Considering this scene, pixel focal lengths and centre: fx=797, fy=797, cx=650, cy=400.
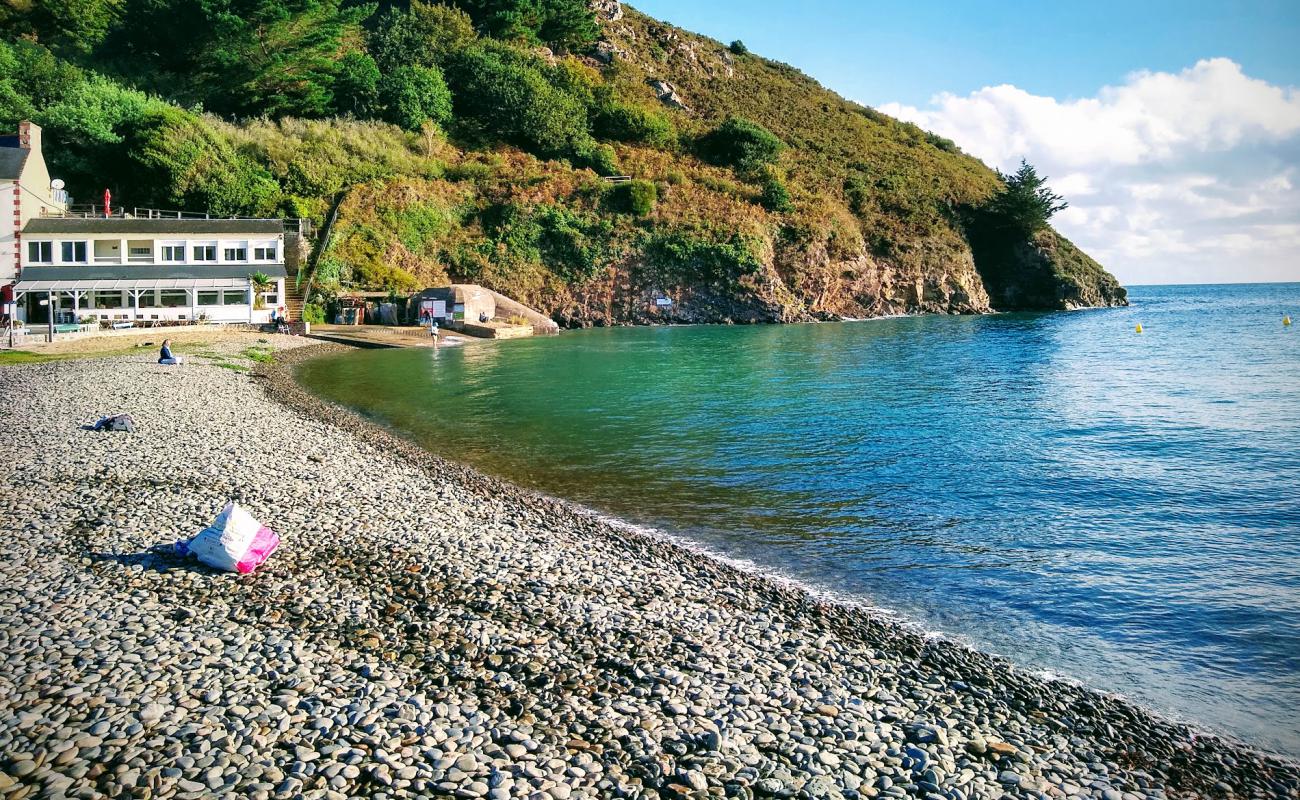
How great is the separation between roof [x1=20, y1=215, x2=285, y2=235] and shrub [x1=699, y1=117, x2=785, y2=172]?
48.3 m

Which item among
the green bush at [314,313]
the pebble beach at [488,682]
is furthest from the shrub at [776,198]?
the pebble beach at [488,682]

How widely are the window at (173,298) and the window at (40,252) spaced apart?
19.7ft

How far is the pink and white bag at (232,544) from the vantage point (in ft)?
35.5

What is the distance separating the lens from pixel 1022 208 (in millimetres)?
88625

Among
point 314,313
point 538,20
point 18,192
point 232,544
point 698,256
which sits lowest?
point 232,544

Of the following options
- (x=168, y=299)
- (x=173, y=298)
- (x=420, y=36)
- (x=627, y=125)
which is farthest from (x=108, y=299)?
(x=627, y=125)

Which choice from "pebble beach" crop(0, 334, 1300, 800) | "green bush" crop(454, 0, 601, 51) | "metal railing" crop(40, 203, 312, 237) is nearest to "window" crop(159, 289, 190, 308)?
"metal railing" crop(40, 203, 312, 237)

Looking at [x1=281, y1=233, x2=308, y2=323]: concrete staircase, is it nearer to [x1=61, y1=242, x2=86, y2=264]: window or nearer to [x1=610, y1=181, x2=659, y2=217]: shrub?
[x1=61, y1=242, x2=86, y2=264]: window

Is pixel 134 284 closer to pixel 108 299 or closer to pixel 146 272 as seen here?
pixel 146 272

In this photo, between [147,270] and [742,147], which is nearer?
[147,270]

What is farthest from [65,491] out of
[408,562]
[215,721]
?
[215,721]

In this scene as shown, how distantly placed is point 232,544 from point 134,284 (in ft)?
149

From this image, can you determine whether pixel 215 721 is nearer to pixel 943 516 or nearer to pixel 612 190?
pixel 943 516

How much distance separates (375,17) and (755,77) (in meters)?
51.5
